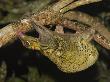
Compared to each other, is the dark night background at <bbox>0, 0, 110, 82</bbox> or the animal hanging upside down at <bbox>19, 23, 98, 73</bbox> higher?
the animal hanging upside down at <bbox>19, 23, 98, 73</bbox>

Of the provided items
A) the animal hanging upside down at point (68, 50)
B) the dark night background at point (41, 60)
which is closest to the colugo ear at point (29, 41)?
the animal hanging upside down at point (68, 50)

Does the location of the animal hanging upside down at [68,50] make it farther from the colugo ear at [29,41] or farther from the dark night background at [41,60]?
the dark night background at [41,60]

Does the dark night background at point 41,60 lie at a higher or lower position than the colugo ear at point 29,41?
lower

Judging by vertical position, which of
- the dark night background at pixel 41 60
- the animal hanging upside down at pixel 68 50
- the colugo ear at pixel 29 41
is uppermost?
the colugo ear at pixel 29 41

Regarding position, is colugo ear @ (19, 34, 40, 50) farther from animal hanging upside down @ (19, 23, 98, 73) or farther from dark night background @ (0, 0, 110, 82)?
dark night background @ (0, 0, 110, 82)

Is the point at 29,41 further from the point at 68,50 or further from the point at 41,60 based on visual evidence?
the point at 41,60

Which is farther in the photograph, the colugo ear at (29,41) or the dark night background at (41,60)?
the dark night background at (41,60)

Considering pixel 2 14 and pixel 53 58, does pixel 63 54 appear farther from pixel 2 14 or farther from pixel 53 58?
pixel 2 14

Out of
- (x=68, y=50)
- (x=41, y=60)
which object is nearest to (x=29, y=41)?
(x=68, y=50)

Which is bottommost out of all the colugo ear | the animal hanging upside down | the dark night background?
the dark night background

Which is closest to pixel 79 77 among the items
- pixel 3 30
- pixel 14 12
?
pixel 14 12

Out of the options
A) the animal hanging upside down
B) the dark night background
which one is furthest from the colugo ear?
the dark night background
